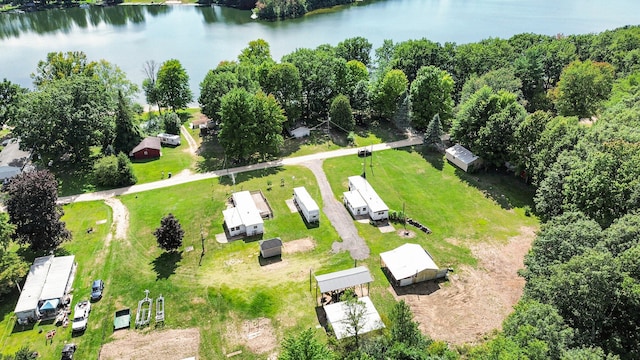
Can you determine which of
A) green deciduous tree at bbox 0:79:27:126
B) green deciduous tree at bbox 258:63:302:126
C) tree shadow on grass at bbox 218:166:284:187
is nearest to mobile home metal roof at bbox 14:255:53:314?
tree shadow on grass at bbox 218:166:284:187

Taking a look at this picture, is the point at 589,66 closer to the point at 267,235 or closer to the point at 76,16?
the point at 267,235

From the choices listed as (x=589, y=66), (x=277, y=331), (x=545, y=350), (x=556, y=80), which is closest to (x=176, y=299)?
(x=277, y=331)

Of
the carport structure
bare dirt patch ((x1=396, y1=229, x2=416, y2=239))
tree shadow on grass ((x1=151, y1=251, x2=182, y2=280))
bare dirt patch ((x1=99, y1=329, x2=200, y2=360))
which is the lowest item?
bare dirt patch ((x1=99, y1=329, x2=200, y2=360))

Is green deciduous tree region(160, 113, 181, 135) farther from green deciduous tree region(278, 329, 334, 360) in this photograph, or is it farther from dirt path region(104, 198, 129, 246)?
green deciduous tree region(278, 329, 334, 360)

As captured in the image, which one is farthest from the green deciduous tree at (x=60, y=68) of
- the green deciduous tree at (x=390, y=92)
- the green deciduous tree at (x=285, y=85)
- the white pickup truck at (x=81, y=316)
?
the white pickup truck at (x=81, y=316)

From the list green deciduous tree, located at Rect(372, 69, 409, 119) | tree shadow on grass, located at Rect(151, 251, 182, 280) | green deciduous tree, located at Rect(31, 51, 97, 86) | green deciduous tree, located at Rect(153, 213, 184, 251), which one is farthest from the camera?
green deciduous tree, located at Rect(31, 51, 97, 86)

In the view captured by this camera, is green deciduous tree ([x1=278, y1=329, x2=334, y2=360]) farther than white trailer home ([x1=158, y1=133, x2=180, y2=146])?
No
